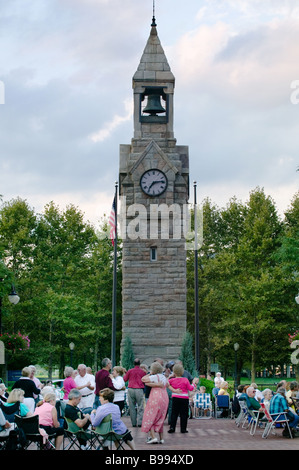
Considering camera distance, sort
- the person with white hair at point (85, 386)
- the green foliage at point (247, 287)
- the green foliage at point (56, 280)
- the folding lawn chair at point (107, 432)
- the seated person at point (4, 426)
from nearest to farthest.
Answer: the folding lawn chair at point (107, 432) → the seated person at point (4, 426) → the person with white hair at point (85, 386) → the green foliage at point (247, 287) → the green foliage at point (56, 280)

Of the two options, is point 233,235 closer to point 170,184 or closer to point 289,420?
point 170,184

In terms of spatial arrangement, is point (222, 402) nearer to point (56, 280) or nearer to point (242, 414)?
point (242, 414)

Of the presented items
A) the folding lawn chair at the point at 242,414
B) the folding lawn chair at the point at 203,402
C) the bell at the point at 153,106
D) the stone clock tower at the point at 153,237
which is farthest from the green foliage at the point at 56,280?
the folding lawn chair at the point at 242,414

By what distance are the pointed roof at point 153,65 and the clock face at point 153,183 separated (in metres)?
4.74

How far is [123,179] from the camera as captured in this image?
3412 centimetres

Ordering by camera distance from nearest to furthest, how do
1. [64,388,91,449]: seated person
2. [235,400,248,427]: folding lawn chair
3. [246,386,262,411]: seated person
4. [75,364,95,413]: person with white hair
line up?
[64,388,91,449]: seated person → [75,364,95,413]: person with white hair → [246,386,262,411]: seated person → [235,400,248,427]: folding lawn chair

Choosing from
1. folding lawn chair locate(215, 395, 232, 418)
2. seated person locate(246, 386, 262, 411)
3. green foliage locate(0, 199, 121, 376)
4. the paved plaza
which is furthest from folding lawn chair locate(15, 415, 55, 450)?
green foliage locate(0, 199, 121, 376)

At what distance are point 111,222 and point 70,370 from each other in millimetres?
16817

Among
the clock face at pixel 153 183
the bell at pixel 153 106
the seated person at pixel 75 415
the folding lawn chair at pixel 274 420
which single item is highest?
the bell at pixel 153 106

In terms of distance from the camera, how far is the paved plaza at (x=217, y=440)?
14.3 metres

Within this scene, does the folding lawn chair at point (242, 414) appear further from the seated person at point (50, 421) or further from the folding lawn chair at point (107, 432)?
the folding lawn chair at point (107, 432)

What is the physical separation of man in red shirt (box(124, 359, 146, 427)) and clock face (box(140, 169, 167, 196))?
15.6 meters

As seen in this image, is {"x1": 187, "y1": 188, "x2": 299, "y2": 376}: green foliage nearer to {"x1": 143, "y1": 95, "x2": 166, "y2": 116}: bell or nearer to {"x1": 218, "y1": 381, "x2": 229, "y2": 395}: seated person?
{"x1": 143, "y1": 95, "x2": 166, "y2": 116}: bell

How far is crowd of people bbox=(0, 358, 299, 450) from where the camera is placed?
1263 cm
